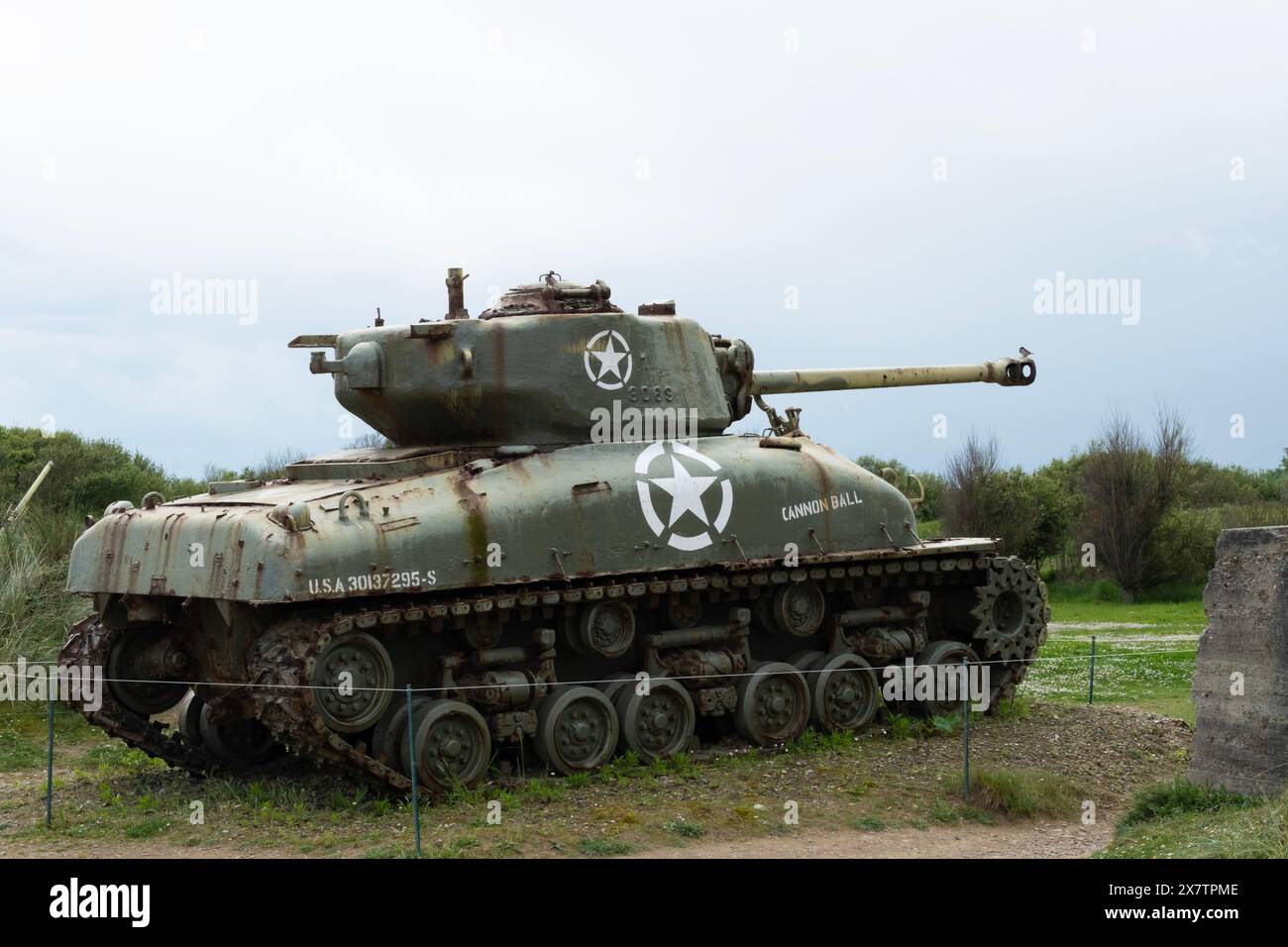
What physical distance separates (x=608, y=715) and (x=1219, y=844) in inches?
221

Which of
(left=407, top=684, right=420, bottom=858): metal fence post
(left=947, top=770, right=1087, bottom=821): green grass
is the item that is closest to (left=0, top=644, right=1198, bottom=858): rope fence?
(left=407, top=684, right=420, bottom=858): metal fence post

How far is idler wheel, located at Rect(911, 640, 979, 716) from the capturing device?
16.6m

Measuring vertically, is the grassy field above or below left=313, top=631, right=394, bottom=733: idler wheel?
below

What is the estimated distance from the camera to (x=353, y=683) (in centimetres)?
1252

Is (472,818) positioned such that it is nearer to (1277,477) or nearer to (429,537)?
(429,537)

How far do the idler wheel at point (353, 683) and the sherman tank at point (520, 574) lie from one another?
2 cm

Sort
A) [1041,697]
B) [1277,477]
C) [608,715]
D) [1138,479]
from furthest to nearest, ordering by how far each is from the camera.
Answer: [1277,477]
[1138,479]
[1041,697]
[608,715]

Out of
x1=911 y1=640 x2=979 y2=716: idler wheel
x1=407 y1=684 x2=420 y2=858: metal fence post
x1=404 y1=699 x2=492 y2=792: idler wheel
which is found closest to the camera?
x1=407 y1=684 x2=420 y2=858: metal fence post

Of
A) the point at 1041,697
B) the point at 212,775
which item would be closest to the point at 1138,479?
the point at 1041,697

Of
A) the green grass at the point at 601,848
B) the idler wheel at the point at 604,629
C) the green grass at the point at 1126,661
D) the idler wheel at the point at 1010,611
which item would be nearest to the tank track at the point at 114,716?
the idler wheel at the point at 604,629

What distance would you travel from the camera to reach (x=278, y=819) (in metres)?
12.6

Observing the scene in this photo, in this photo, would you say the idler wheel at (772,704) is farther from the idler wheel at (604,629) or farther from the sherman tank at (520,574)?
the idler wheel at (604,629)

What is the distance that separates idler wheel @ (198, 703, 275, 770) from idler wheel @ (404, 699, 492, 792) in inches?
109

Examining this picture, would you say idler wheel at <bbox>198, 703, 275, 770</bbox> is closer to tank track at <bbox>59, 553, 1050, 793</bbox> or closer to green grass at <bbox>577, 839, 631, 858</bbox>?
Answer: tank track at <bbox>59, 553, 1050, 793</bbox>
